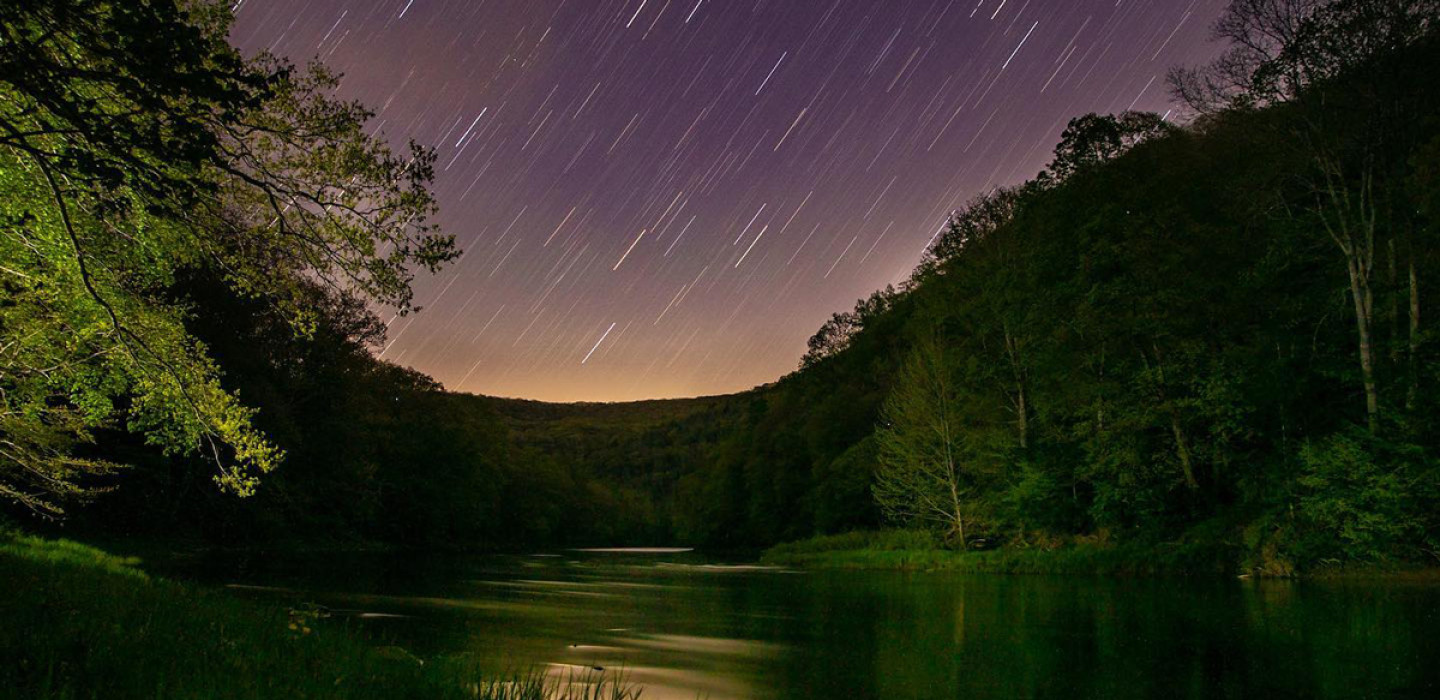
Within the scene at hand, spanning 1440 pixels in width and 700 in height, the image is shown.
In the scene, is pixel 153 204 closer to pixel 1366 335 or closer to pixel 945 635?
pixel 945 635

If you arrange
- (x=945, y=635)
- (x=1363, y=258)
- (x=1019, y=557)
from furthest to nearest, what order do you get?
(x=1019, y=557), (x=1363, y=258), (x=945, y=635)

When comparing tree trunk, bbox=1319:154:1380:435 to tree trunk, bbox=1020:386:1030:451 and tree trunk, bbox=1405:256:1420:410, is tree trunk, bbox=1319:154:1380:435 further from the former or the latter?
tree trunk, bbox=1020:386:1030:451

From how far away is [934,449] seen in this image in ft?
139

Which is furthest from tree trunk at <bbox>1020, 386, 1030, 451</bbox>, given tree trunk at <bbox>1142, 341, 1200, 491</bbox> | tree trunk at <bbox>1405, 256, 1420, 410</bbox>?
tree trunk at <bbox>1405, 256, 1420, 410</bbox>

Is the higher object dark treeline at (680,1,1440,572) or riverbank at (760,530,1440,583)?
dark treeline at (680,1,1440,572)

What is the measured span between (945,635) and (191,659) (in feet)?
35.3

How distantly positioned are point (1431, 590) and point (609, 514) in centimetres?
13632

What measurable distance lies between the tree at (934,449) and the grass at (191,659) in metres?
33.9

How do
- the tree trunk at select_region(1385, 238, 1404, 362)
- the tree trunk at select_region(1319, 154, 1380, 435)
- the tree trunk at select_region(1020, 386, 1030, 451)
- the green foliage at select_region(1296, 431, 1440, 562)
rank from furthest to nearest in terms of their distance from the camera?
the tree trunk at select_region(1020, 386, 1030, 451) < the tree trunk at select_region(1319, 154, 1380, 435) < the tree trunk at select_region(1385, 238, 1404, 362) < the green foliage at select_region(1296, 431, 1440, 562)

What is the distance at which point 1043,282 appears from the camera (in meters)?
39.1

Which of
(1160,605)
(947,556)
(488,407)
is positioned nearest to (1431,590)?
(1160,605)

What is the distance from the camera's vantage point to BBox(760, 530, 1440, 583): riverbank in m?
25.6

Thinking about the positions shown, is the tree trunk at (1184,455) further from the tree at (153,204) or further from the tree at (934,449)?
the tree at (153,204)

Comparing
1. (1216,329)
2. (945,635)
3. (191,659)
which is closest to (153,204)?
(191,659)
